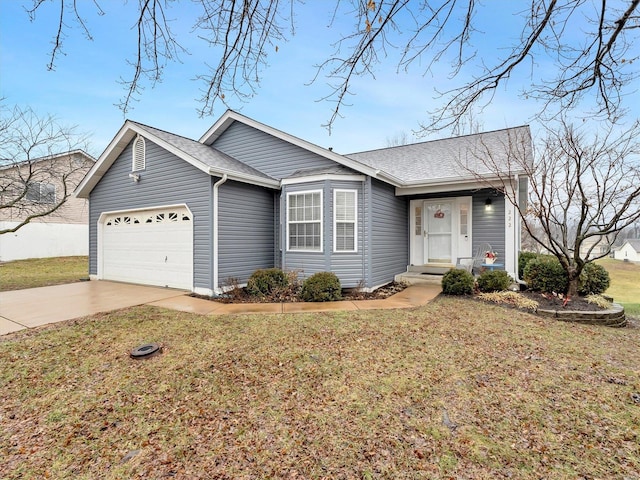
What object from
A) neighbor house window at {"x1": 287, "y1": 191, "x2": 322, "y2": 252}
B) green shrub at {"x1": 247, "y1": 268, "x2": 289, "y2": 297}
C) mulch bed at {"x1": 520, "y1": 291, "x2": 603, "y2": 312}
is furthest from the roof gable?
mulch bed at {"x1": 520, "y1": 291, "x2": 603, "y2": 312}

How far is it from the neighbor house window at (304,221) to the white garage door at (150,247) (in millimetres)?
2646

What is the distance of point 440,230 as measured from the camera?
1002cm

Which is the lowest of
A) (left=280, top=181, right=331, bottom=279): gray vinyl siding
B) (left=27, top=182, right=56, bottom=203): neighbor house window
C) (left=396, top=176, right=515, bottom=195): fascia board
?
(left=280, top=181, right=331, bottom=279): gray vinyl siding

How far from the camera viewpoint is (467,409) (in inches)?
118

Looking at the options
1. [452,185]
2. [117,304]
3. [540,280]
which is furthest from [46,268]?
[540,280]

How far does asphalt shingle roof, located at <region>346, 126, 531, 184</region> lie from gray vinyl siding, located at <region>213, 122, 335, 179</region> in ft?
9.48

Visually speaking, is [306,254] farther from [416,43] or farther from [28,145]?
[28,145]

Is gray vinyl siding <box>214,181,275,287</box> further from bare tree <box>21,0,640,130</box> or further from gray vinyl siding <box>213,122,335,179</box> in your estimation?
bare tree <box>21,0,640,130</box>

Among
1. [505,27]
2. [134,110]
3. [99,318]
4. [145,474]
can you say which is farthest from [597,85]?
[99,318]

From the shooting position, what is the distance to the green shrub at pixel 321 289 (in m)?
7.27

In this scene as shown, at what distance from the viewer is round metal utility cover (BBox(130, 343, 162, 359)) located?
4160 millimetres

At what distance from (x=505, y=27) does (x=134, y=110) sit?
411cm

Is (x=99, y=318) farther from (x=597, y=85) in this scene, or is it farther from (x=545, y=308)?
(x=545, y=308)

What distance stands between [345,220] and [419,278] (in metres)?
3.19
